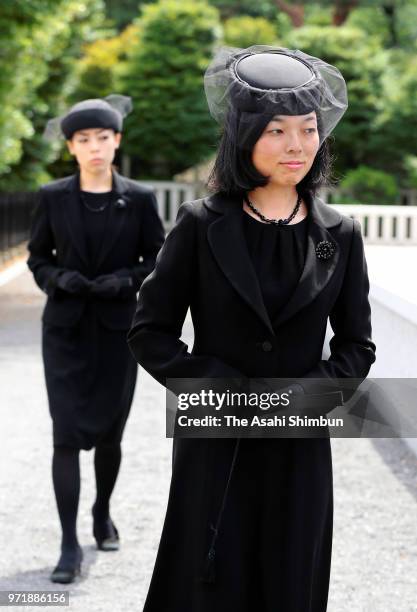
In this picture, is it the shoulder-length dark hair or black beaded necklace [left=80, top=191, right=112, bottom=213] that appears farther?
black beaded necklace [left=80, top=191, right=112, bottom=213]

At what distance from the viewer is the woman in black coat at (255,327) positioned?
3.09 metres

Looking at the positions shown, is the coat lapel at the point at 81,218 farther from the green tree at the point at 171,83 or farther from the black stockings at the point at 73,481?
the green tree at the point at 171,83

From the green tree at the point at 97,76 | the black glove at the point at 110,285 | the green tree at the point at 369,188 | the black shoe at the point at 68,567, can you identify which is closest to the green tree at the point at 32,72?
the green tree at the point at 97,76

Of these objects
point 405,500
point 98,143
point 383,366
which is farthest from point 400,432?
point 98,143

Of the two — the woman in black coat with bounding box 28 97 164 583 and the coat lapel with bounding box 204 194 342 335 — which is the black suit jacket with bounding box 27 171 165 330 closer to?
the woman in black coat with bounding box 28 97 164 583

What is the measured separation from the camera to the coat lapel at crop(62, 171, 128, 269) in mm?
5383

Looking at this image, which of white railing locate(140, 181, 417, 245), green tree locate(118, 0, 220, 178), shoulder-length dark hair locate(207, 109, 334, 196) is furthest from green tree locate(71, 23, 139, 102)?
shoulder-length dark hair locate(207, 109, 334, 196)

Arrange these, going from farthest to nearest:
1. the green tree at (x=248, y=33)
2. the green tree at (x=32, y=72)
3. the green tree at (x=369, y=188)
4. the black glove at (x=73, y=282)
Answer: the green tree at (x=248, y=33) < the green tree at (x=369, y=188) < the green tree at (x=32, y=72) < the black glove at (x=73, y=282)

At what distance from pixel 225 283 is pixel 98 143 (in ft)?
8.03

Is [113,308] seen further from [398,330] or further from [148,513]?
[398,330]

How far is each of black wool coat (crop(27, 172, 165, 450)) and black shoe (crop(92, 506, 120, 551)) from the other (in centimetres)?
37

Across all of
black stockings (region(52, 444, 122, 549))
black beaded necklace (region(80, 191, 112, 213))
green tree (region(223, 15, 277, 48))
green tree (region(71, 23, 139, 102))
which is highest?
green tree (region(223, 15, 277, 48))

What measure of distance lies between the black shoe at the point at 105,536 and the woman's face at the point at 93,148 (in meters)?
1.56

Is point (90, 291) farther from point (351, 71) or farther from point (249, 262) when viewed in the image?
point (351, 71)
